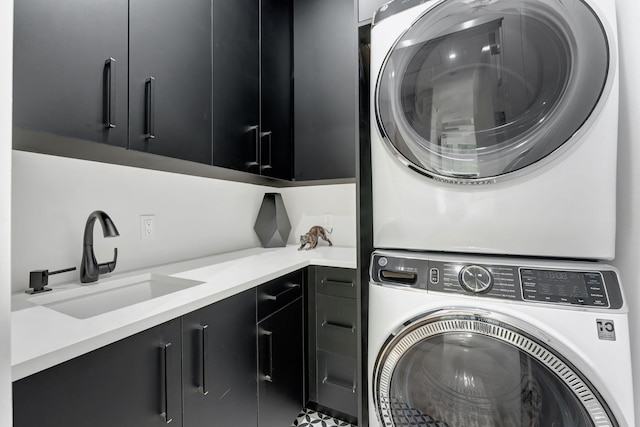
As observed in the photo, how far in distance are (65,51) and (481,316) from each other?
1342mm

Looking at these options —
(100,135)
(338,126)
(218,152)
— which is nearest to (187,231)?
(218,152)

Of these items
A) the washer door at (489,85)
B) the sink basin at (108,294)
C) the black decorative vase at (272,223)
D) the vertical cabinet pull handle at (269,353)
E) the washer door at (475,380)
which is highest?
the washer door at (489,85)

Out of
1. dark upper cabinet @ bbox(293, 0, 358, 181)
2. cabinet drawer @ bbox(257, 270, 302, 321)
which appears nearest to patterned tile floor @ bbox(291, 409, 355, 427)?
cabinet drawer @ bbox(257, 270, 302, 321)

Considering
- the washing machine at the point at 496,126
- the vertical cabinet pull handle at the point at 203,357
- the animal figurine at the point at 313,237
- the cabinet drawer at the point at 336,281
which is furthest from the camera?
the animal figurine at the point at 313,237

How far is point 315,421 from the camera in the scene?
1535 mm

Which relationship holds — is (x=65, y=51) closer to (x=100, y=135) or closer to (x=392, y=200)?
(x=100, y=135)

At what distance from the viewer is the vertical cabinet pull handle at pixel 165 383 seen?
0.77 m

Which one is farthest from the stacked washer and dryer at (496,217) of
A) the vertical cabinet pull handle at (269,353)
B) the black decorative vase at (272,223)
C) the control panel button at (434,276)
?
the black decorative vase at (272,223)

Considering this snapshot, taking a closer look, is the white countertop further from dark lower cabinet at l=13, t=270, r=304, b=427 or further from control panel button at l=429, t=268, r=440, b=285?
control panel button at l=429, t=268, r=440, b=285

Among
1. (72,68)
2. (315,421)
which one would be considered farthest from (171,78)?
(315,421)

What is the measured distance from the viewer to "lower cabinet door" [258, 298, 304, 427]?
1.18 m

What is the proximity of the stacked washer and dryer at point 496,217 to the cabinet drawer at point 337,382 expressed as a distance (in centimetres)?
59

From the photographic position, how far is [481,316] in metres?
0.70

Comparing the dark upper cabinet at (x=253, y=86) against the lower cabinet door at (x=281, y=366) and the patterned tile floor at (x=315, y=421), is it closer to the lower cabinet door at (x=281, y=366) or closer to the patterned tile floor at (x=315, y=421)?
the lower cabinet door at (x=281, y=366)
